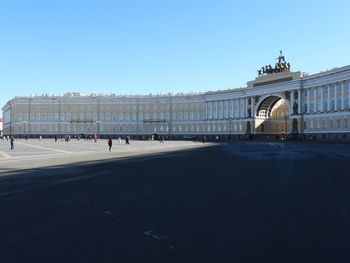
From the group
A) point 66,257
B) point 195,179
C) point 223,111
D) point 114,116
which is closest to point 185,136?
point 223,111

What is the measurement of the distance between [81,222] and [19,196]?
4.32m

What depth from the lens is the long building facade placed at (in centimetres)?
8925

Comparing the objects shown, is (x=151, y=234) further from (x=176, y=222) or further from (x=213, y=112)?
(x=213, y=112)

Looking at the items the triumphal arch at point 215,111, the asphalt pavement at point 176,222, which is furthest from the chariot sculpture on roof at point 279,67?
the asphalt pavement at point 176,222

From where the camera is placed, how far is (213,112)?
128 meters

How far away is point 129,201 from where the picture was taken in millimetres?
11047

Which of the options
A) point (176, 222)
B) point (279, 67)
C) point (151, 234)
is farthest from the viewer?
point (279, 67)

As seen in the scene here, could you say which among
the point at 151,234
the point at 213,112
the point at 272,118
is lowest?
the point at 151,234

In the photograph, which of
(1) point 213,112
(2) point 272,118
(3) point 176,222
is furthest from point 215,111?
(3) point 176,222

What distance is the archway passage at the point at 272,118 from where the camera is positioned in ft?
370

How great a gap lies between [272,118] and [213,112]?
1897 centimetres

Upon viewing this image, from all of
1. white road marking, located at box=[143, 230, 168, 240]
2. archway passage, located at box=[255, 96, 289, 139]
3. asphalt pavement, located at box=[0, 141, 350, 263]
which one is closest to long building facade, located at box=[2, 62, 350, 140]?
archway passage, located at box=[255, 96, 289, 139]

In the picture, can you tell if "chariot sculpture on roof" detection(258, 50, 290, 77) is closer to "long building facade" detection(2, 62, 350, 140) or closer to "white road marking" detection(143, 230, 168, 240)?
"long building facade" detection(2, 62, 350, 140)

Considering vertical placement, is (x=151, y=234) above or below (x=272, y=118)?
below
